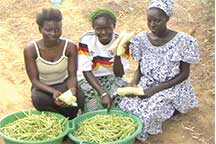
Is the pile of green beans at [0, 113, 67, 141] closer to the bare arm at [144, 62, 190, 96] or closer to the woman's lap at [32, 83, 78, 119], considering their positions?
the woman's lap at [32, 83, 78, 119]

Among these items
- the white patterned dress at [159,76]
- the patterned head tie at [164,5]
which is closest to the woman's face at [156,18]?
the patterned head tie at [164,5]

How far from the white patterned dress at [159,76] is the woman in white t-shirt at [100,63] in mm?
149

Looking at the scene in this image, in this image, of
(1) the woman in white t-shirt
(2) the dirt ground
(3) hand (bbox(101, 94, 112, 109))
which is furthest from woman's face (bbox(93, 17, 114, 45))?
(2) the dirt ground

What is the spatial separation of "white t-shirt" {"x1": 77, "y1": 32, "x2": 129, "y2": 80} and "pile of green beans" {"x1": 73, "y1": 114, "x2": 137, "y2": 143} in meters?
0.44

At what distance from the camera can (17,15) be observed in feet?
22.4

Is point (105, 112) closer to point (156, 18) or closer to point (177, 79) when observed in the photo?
Answer: point (177, 79)

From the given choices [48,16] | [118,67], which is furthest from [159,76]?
[48,16]

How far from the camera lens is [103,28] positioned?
400 centimetres

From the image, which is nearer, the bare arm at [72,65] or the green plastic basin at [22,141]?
the green plastic basin at [22,141]

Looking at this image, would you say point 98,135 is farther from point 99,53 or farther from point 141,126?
point 99,53

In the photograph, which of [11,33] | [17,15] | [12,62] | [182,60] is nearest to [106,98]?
[182,60]

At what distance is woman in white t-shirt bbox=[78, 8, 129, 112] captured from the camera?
4.01 meters

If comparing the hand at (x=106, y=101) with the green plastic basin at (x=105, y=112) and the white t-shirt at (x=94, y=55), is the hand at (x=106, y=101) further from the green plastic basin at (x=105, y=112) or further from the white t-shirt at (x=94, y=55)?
the white t-shirt at (x=94, y=55)

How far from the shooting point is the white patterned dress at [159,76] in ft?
13.3
